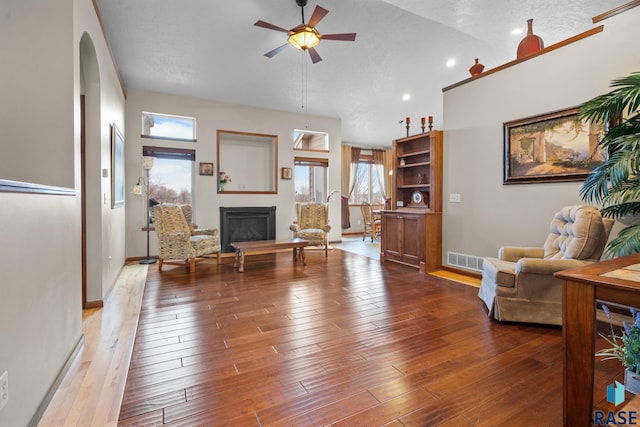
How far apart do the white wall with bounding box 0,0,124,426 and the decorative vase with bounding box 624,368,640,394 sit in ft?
9.84

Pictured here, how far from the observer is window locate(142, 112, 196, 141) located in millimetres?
5605

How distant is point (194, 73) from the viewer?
16.1ft

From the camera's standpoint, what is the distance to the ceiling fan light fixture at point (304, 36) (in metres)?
3.11

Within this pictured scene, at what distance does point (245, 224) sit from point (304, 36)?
4.15 metres

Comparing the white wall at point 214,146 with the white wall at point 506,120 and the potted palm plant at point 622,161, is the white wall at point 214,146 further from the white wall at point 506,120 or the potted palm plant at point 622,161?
the potted palm plant at point 622,161

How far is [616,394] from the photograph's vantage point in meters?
1.58

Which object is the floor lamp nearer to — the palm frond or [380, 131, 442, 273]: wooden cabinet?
[380, 131, 442, 273]: wooden cabinet

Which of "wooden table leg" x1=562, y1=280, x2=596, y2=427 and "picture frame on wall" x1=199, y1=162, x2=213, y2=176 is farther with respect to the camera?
"picture frame on wall" x1=199, y1=162, x2=213, y2=176

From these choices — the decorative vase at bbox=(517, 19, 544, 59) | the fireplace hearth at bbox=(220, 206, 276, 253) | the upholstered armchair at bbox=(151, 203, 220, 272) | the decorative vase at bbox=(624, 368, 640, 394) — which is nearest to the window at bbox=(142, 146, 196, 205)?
the fireplace hearth at bbox=(220, 206, 276, 253)

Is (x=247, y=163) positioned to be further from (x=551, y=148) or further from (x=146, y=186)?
(x=551, y=148)

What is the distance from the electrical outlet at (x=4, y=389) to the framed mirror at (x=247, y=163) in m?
5.24

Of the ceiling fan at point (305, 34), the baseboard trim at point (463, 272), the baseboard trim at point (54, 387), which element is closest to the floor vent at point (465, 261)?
the baseboard trim at point (463, 272)

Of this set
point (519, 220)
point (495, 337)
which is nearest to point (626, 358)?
point (495, 337)

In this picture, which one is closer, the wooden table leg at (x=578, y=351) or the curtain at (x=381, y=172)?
the wooden table leg at (x=578, y=351)
